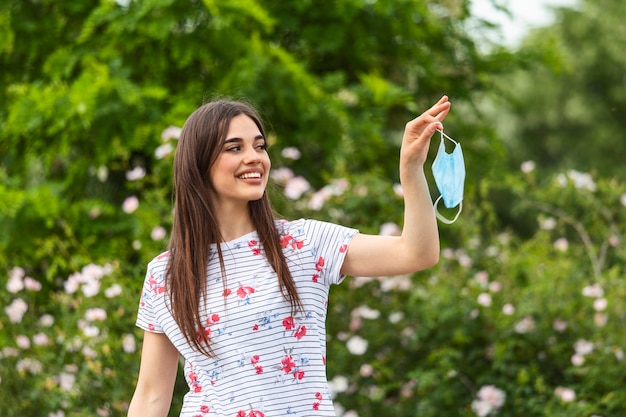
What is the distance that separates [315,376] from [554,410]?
2.28 m

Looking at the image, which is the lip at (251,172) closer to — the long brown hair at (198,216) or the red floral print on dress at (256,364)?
the long brown hair at (198,216)

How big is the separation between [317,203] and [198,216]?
229 centimetres

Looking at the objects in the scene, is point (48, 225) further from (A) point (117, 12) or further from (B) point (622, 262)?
(B) point (622, 262)

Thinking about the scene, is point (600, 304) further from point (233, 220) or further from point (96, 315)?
point (233, 220)

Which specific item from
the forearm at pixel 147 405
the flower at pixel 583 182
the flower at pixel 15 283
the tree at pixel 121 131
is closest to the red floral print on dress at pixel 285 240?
the forearm at pixel 147 405

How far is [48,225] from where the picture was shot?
4.88 metres

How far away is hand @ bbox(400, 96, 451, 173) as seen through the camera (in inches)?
75.4

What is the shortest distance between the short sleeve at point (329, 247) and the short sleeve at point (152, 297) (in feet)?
1.18

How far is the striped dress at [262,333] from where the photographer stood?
6.82ft

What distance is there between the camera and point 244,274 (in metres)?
2.16

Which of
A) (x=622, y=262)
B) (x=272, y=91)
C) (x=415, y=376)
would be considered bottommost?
(x=622, y=262)

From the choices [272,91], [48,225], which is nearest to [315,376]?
[48,225]

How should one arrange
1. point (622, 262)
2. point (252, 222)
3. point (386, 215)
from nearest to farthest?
point (252, 222), point (386, 215), point (622, 262)

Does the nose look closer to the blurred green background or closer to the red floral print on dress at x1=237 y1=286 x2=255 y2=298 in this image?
the red floral print on dress at x1=237 y1=286 x2=255 y2=298
